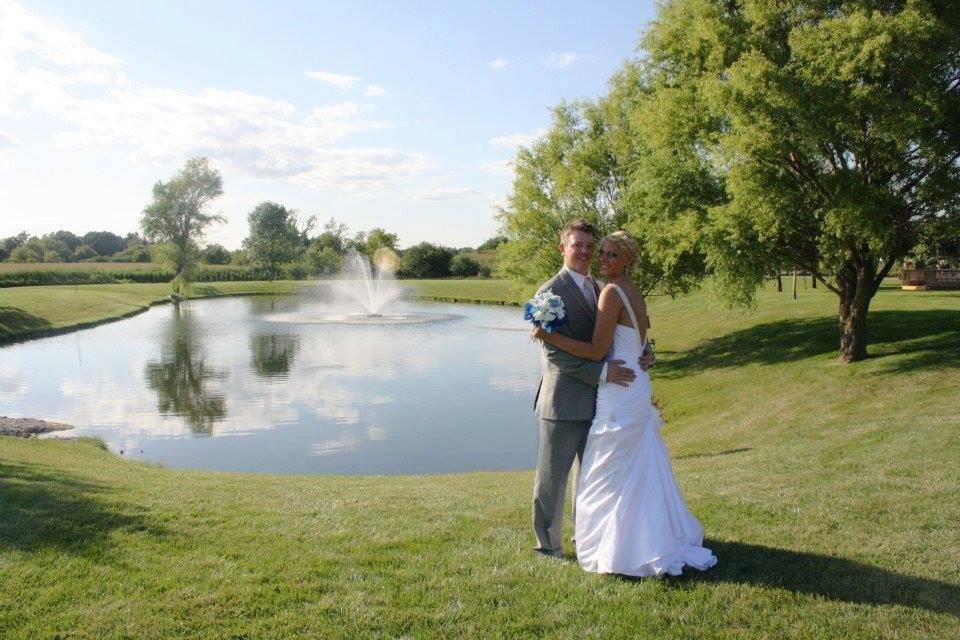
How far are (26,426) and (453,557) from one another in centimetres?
1622

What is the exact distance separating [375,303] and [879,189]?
49.0 m

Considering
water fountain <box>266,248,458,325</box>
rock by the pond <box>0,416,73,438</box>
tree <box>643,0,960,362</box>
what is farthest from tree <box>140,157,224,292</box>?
tree <box>643,0,960,362</box>

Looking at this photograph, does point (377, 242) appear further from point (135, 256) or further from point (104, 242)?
point (104, 242)

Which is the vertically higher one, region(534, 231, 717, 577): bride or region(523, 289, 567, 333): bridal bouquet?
region(523, 289, 567, 333): bridal bouquet

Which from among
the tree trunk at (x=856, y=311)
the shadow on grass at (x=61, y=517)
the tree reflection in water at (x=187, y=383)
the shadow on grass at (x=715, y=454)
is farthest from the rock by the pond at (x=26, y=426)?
the tree trunk at (x=856, y=311)

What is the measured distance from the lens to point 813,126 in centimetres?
1623

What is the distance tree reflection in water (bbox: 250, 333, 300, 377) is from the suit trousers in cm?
2278

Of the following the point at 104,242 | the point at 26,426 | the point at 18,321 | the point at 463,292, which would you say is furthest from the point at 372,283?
the point at 104,242

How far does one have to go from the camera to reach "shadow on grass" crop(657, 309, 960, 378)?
1831 centimetres

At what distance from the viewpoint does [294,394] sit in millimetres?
23141

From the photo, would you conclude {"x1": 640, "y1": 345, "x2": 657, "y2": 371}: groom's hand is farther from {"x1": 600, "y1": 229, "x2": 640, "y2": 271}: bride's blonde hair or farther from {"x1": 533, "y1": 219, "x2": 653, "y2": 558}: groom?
{"x1": 600, "y1": 229, "x2": 640, "y2": 271}: bride's blonde hair

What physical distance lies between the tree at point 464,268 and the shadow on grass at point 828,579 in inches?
4170

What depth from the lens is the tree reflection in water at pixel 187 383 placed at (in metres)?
20.3

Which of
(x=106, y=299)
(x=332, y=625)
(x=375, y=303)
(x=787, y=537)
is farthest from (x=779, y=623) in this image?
(x=106, y=299)
